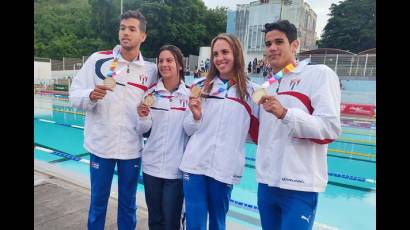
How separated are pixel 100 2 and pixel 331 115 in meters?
43.2

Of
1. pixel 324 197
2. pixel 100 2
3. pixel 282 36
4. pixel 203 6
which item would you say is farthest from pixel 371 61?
pixel 100 2

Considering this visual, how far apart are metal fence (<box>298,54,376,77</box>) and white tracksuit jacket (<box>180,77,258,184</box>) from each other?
1981 centimetres

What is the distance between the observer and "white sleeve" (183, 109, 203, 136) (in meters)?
2.46

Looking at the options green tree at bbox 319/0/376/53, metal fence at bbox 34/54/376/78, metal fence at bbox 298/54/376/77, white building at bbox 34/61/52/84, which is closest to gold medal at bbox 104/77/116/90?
metal fence at bbox 34/54/376/78

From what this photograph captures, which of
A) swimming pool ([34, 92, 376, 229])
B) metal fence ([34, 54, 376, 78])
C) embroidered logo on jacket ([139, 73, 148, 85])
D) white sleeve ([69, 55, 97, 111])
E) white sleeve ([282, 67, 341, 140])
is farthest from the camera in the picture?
metal fence ([34, 54, 376, 78])

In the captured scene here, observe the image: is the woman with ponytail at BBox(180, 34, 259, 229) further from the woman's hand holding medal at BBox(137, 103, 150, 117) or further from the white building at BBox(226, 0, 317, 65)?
the white building at BBox(226, 0, 317, 65)

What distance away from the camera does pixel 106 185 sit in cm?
286

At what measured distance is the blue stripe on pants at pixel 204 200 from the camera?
2406mm

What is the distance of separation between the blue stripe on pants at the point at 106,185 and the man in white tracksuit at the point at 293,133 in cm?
124

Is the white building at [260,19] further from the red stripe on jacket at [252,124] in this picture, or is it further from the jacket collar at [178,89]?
the red stripe on jacket at [252,124]

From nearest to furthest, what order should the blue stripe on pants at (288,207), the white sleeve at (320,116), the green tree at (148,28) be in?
1. the white sleeve at (320,116)
2. the blue stripe on pants at (288,207)
3. the green tree at (148,28)

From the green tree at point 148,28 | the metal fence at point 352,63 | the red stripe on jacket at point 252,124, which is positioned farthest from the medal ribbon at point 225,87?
the green tree at point 148,28
